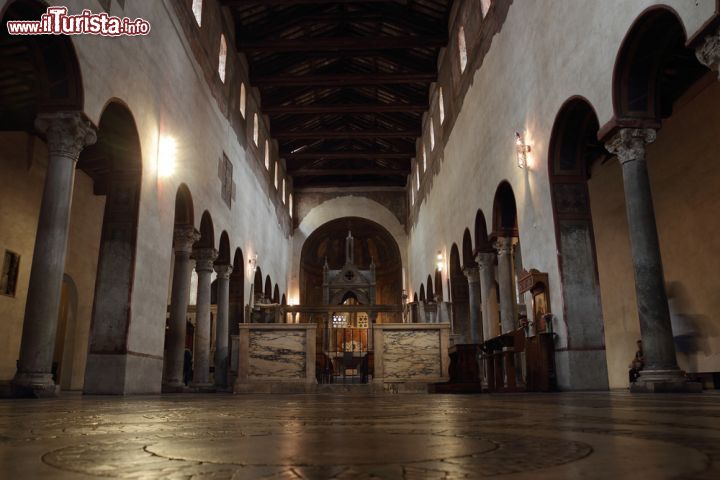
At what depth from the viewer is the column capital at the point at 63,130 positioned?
8.12m

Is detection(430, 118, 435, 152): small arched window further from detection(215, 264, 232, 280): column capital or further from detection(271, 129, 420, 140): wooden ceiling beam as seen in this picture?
detection(215, 264, 232, 280): column capital

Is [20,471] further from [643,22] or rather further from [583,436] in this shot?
[643,22]

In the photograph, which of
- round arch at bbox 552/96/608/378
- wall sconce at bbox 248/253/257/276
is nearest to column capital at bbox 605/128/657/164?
round arch at bbox 552/96/608/378

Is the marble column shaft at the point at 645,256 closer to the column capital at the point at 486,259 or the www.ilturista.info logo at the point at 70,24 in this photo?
the column capital at the point at 486,259

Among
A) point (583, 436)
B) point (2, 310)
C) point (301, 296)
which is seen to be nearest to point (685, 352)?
point (583, 436)

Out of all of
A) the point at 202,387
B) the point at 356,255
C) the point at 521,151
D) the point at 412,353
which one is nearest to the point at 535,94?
the point at 521,151

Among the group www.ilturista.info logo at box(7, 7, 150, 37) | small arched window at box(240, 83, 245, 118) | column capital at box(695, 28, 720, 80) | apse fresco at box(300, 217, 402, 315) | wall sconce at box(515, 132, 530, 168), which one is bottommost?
column capital at box(695, 28, 720, 80)

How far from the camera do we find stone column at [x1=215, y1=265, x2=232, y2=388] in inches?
668

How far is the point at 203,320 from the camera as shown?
51.9ft

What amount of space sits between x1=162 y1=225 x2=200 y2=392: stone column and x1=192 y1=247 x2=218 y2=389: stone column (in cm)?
171

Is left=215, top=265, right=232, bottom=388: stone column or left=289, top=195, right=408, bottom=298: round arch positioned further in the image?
left=289, top=195, right=408, bottom=298: round arch

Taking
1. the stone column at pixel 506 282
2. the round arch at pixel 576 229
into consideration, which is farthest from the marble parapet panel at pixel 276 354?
the round arch at pixel 576 229

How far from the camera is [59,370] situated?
50.2 ft

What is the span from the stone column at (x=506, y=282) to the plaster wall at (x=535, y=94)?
81 cm
